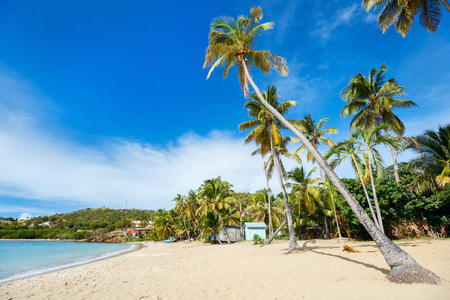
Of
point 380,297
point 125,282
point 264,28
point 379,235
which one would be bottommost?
point 125,282

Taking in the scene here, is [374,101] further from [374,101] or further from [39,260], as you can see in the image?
[39,260]

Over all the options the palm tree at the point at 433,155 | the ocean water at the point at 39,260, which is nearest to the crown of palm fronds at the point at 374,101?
the palm tree at the point at 433,155

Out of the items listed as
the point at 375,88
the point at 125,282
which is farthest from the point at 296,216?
the point at 125,282

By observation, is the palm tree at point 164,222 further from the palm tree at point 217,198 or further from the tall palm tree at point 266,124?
the tall palm tree at point 266,124

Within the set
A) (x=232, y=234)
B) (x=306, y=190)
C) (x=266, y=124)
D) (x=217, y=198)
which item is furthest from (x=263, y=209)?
(x=266, y=124)

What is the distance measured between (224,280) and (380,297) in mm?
4488

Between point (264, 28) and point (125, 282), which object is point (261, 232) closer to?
point (125, 282)

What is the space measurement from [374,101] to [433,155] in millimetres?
7030

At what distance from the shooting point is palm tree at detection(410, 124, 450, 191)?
11695mm

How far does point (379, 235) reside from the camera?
5926 mm

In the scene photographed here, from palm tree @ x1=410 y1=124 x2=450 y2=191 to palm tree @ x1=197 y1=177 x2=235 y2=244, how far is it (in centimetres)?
1996

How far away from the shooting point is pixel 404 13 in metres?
10.3

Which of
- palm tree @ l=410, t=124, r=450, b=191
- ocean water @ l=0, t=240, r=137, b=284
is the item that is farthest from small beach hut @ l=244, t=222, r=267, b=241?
palm tree @ l=410, t=124, r=450, b=191

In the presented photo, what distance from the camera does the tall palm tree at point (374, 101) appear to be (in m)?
16.9
